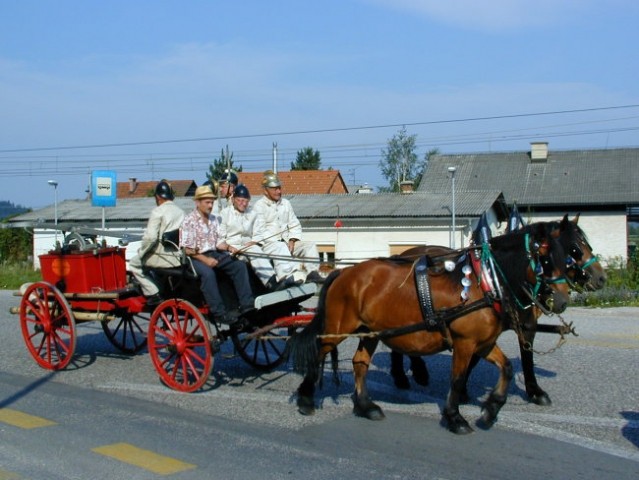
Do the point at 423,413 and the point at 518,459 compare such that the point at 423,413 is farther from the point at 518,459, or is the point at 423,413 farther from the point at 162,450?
the point at 162,450

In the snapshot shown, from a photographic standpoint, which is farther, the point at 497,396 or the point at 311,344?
the point at 311,344

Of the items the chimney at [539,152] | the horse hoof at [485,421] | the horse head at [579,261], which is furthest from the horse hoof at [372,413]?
the chimney at [539,152]

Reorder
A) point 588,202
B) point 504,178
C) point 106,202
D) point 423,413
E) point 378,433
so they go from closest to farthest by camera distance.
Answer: point 378,433
point 423,413
point 106,202
point 588,202
point 504,178

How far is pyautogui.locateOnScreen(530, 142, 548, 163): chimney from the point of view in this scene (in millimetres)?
49125

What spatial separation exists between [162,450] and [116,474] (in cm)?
67

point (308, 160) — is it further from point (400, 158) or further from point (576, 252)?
point (576, 252)

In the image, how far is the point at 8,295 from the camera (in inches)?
875

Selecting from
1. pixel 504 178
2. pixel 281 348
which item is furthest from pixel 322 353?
pixel 504 178

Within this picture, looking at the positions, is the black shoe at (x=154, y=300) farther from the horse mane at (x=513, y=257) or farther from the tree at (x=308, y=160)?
the tree at (x=308, y=160)

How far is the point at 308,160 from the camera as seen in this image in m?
82.9

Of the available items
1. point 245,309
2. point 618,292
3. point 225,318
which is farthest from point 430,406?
point 618,292

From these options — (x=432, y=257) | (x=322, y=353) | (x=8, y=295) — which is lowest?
(x=8, y=295)

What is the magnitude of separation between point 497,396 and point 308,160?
77.0 m

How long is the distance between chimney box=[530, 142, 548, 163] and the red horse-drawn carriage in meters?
41.3
